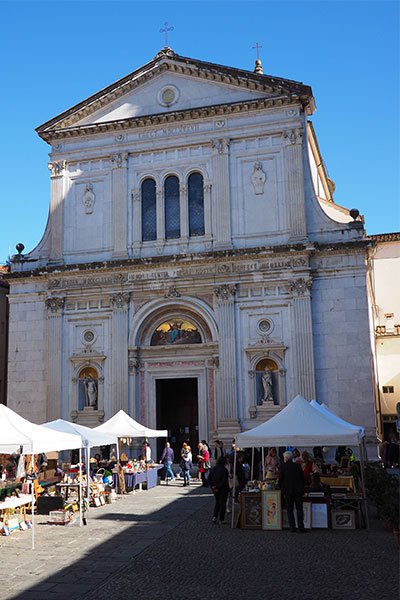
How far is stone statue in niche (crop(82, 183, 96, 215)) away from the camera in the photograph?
3159 cm

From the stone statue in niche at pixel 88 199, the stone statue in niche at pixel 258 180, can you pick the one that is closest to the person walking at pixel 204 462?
the stone statue in niche at pixel 258 180

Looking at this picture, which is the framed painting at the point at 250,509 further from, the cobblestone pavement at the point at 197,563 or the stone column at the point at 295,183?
the stone column at the point at 295,183

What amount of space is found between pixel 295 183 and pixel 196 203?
4666 mm

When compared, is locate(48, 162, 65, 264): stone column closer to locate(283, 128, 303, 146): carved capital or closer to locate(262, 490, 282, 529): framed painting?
locate(283, 128, 303, 146): carved capital

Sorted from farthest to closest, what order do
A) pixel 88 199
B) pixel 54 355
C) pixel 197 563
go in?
1. pixel 88 199
2. pixel 54 355
3. pixel 197 563

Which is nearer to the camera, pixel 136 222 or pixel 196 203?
pixel 196 203

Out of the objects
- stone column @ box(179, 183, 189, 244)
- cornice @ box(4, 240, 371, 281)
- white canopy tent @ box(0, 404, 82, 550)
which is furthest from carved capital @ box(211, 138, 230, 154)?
white canopy tent @ box(0, 404, 82, 550)

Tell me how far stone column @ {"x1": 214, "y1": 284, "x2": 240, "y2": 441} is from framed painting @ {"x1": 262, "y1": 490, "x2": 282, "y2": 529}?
452 inches

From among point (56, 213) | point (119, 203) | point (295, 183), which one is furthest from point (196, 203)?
point (56, 213)

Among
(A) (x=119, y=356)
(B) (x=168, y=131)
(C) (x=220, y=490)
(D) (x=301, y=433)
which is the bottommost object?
(C) (x=220, y=490)

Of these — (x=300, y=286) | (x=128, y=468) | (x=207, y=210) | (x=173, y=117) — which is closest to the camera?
(x=128, y=468)

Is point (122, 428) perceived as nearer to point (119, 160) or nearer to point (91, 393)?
point (91, 393)

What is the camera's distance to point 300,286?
27453 millimetres

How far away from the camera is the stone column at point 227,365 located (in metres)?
27.3
